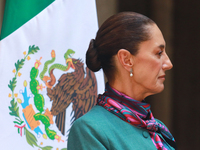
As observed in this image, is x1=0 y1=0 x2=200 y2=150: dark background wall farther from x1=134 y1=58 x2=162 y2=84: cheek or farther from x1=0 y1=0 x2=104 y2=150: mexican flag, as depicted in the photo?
x1=134 y1=58 x2=162 y2=84: cheek

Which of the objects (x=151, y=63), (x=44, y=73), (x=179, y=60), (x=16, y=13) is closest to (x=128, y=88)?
(x=151, y=63)

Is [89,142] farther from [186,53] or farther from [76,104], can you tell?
[186,53]

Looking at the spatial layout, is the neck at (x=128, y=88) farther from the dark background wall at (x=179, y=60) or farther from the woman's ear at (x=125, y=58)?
the dark background wall at (x=179, y=60)

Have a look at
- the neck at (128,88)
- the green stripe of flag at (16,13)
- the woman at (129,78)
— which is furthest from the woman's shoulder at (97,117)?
the green stripe of flag at (16,13)

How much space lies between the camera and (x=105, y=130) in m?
1.06

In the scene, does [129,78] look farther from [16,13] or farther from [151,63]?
[16,13]

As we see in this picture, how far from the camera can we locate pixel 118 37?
3.78 feet

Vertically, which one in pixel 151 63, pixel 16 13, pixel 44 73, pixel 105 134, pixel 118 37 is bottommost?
pixel 105 134

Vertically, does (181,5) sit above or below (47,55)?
above

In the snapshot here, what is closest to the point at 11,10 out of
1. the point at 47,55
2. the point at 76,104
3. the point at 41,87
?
the point at 47,55

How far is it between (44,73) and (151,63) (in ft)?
2.71

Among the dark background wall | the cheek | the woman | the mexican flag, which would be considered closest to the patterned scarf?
the woman

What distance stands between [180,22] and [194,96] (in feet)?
→ 2.24

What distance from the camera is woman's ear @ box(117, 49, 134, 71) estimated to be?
45.1 inches
